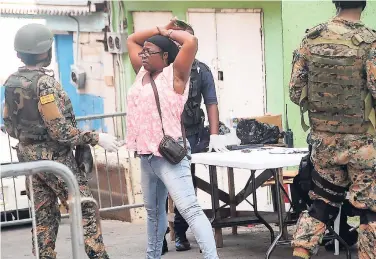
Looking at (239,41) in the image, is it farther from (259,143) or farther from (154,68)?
(154,68)

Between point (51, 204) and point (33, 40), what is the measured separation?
3.90ft

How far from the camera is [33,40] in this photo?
671 centimetres

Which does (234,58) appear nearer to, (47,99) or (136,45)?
(136,45)

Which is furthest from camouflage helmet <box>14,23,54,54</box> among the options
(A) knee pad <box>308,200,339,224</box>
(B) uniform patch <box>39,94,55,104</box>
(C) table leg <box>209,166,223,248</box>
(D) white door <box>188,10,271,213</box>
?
(D) white door <box>188,10,271,213</box>

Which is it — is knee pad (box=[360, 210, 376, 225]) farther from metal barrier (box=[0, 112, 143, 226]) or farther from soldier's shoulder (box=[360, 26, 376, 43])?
metal barrier (box=[0, 112, 143, 226])

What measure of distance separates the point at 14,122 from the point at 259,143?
7.59 ft

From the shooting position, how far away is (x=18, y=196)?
1067cm

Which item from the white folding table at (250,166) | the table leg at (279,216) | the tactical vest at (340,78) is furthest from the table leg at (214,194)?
the tactical vest at (340,78)

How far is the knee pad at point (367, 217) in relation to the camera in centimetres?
623

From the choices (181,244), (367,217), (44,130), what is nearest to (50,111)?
(44,130)

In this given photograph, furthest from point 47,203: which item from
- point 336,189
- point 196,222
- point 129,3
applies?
point 129,3

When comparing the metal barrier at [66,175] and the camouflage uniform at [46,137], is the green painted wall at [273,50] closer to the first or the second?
the camouflage uniform at [46,137]

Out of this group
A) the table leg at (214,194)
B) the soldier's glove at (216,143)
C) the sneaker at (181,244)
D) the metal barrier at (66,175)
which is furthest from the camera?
the sneaker at (181,244)

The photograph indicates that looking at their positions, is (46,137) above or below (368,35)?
below
